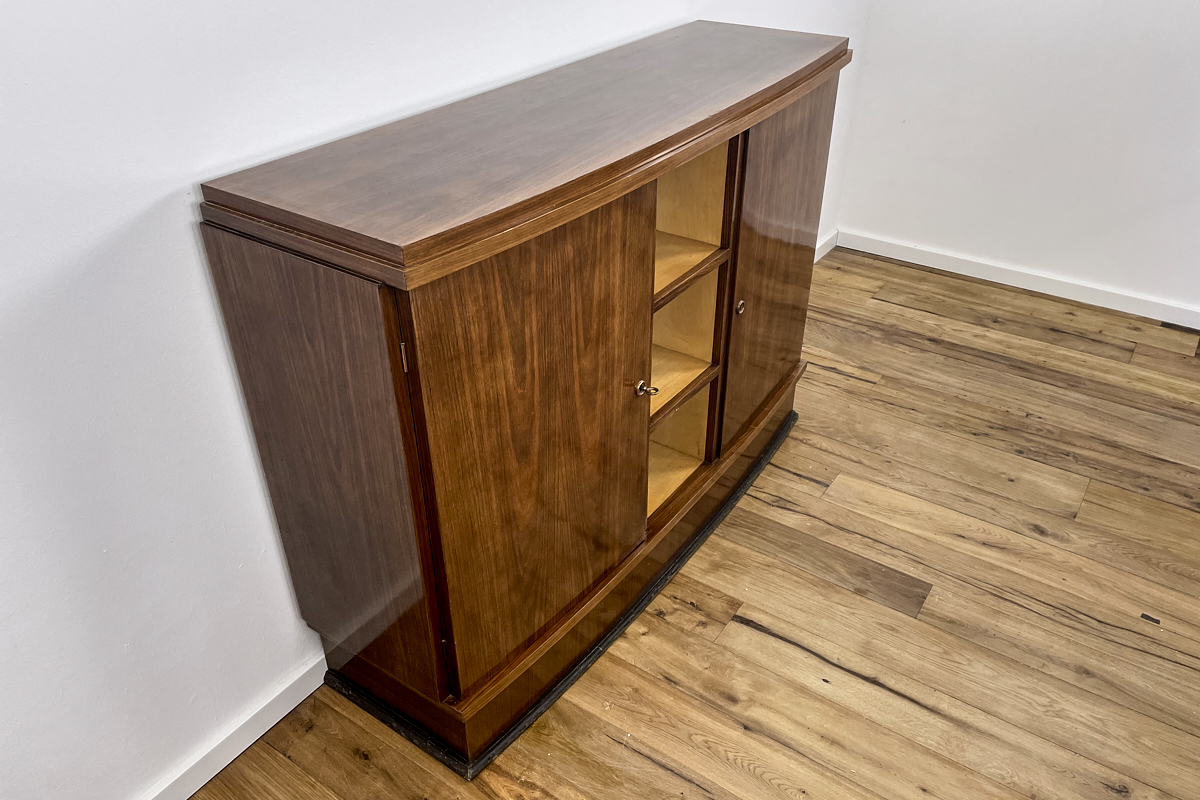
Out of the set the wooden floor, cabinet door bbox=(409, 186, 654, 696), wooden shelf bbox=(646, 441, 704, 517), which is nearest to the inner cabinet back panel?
cabinet door bbox=(409, 186, 654, 696)

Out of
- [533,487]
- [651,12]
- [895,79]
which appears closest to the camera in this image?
[533,487]

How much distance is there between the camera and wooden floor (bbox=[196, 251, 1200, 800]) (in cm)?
129

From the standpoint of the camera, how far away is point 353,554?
1140 mm

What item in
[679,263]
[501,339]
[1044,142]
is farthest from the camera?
[1044,142]

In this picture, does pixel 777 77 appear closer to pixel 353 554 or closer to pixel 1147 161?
pixel 353 554

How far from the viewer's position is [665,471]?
1.65m

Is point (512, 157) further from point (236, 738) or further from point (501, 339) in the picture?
point (236, 738)

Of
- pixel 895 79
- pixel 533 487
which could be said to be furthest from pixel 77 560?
pixel 895 79

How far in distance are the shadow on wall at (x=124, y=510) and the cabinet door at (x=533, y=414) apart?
1.09ft

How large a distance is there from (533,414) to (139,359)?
455mm

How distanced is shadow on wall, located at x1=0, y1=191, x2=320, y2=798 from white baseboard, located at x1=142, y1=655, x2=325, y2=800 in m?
0.03

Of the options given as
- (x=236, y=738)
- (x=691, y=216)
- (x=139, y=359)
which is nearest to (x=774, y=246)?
(x=691, y=216)

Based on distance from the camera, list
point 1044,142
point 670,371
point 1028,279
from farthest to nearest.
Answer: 1. point 1028,279
2. point 1044,142
3. point 670,371

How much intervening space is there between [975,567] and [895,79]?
164 cm
